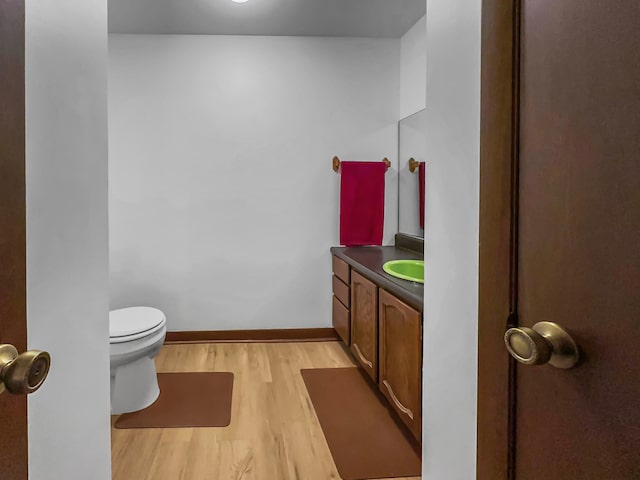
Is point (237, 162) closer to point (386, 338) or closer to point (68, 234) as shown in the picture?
point (386, 338)

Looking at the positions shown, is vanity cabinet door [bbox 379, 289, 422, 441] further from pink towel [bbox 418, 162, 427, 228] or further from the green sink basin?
pink towel [bbox 418, 162, 427, 228]

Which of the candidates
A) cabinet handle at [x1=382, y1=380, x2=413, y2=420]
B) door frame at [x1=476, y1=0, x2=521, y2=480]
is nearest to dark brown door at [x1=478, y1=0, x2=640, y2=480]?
door frame at [x1=476, y1=0, x2=521, y2=480]

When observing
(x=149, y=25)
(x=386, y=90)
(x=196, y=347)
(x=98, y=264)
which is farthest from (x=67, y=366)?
(x=386, y=90)

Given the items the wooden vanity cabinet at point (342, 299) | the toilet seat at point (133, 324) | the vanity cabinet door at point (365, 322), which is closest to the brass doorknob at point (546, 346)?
the vanity cabinet door at point (365, 322)

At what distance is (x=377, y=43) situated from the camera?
3.51m

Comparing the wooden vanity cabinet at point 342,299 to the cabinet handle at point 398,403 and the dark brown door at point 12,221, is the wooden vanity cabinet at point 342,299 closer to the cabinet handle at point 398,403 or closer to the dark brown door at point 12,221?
the cabinet handle at point 398,403

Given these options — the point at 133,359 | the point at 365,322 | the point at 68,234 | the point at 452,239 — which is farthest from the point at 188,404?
the point at 452,239

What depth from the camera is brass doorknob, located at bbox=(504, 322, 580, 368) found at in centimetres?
58

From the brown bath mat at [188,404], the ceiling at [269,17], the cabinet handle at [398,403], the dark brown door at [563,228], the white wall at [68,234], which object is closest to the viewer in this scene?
the dark brown door at [563,228]

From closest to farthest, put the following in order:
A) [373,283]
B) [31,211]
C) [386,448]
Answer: [31,211]
[386,448]
[373,283]

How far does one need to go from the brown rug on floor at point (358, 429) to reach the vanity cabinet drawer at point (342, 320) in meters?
0.29

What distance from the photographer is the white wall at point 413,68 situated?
123 inches

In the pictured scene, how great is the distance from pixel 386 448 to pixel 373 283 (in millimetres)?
815

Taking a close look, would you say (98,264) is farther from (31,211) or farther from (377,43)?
(377,43)
